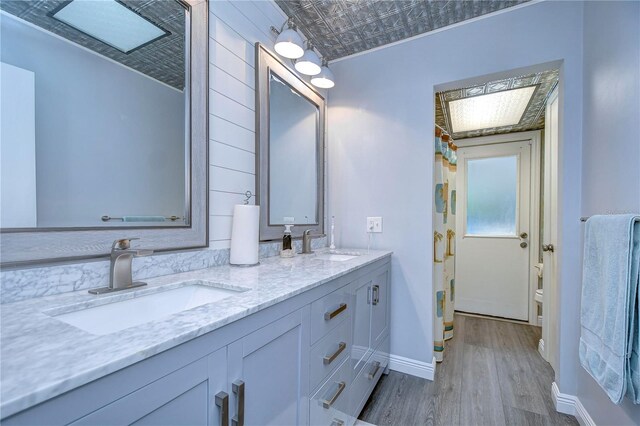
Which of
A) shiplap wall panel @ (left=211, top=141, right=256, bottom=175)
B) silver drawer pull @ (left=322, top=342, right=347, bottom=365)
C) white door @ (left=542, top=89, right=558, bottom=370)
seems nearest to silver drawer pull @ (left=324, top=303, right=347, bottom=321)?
silver drawer pull @ (left=322, top=342, right=347, bottom=365)

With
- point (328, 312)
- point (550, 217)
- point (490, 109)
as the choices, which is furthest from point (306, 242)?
point (490, 109)

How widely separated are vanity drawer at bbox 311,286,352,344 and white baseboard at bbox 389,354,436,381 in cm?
103

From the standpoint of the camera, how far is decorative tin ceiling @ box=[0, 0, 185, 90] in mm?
889

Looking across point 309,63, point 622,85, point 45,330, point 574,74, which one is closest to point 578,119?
point 574,74

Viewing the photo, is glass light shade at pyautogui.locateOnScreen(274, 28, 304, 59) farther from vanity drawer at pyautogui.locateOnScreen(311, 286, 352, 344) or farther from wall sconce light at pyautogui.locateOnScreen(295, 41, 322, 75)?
vanity drawer at pyautogui.locateOnScreen(311, 286, 352, 344)

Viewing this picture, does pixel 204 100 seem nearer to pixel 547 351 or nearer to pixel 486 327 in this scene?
pixel 547 351

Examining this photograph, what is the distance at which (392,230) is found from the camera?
2.15 m

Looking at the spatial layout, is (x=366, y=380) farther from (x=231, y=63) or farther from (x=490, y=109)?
(x=490, y=109)

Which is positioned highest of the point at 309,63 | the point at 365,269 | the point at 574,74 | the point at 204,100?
the point at 309,63

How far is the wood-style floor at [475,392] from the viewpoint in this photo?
162 cm

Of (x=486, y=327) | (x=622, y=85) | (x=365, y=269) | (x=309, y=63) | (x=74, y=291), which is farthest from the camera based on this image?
(x=486, y=327)

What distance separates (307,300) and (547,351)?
231 centimetres

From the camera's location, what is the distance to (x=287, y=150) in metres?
1.93

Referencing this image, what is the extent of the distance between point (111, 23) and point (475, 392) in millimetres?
2671
